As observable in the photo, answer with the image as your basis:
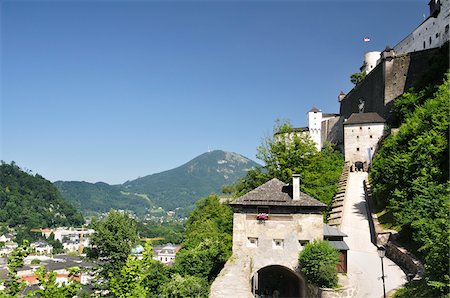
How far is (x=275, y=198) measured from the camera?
21609 mm

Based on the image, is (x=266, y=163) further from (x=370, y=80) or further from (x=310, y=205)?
(x=370, y=80)

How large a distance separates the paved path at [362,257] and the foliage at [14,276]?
50.5ft

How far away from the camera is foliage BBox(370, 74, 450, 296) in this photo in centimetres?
1306

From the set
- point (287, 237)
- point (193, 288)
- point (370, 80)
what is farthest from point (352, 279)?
point (370, 80)

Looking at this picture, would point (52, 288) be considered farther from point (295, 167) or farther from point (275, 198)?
point (295, 167)

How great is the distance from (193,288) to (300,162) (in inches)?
883

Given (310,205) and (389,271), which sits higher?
(310,205)

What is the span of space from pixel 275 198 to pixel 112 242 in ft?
62.5

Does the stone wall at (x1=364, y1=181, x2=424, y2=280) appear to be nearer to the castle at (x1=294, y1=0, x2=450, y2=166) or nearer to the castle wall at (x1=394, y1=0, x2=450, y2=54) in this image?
the castle at (x1=294, y1=0, x2=450, y2=166)

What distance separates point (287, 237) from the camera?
20.9 meters

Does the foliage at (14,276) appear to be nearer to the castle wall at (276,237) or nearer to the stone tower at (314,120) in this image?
the castle wall at (276,237)

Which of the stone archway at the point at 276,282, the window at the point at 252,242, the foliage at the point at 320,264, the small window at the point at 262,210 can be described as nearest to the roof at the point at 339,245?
the foliage at the point at 320,264

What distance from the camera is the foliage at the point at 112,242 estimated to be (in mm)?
33562

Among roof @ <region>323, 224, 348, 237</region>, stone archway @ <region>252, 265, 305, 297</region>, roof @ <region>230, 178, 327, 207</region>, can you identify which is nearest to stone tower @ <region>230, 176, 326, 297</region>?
roof @ <region>230, 178, 327, 207</region>
